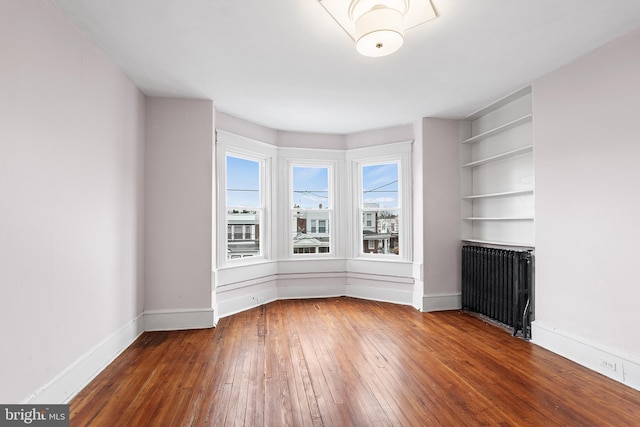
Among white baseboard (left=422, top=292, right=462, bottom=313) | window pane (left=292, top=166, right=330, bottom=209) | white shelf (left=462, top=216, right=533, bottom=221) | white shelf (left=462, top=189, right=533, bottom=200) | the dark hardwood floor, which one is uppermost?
window pane (left=292, top=166, right=330, bottom=209)

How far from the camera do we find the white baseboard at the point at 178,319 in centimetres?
366

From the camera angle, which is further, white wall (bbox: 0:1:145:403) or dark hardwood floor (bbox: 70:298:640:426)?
dark hardwood floor (bbox: 70:298:640:426)

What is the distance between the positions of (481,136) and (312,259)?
301 centimetres

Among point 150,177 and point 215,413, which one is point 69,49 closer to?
point 150,177

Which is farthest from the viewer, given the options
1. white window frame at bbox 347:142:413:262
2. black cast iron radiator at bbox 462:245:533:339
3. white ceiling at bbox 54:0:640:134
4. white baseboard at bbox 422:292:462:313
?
white window frame at bbox 347:142:413:262

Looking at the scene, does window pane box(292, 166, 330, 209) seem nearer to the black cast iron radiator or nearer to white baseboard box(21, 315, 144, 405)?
the black cast iron radiator

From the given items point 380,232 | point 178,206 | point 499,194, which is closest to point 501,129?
point 499,194

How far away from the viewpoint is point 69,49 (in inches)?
89.9

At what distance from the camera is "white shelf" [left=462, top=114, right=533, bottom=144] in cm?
356

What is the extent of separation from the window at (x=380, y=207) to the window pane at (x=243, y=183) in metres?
1.70

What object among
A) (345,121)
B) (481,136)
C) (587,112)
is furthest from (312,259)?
(587,112)

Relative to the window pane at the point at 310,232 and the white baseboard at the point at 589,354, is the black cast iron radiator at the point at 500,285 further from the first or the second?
the window pane at the point at 310,232

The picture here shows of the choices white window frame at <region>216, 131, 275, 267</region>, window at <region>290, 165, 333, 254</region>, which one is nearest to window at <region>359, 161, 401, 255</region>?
window at <region>290, 165, 333, 254</region>

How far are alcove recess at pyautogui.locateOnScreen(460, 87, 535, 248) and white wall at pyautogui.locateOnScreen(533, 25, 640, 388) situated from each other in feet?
1.25
